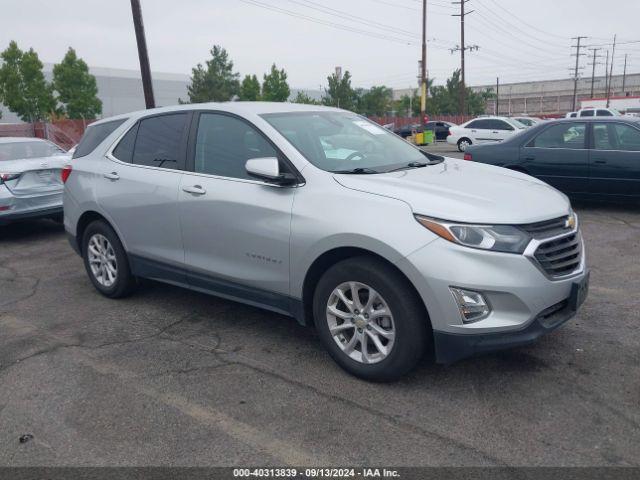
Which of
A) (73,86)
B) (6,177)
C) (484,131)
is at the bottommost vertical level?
(484,131)

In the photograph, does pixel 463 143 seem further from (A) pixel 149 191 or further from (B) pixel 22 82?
(B) pixel 22 82

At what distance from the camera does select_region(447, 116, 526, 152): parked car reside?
23.3m

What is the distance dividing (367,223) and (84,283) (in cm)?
383

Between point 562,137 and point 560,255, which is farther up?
point 562,137

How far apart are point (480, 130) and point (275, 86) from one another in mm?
37347

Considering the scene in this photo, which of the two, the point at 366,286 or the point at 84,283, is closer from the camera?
the point at 366,286

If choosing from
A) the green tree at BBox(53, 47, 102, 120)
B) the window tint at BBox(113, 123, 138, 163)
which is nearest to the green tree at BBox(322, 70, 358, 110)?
the green tree at BBox(53, 47, 102, 120)

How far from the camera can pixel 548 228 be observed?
132 inches

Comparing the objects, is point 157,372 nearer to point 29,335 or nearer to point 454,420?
point 29,335

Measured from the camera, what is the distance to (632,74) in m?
103

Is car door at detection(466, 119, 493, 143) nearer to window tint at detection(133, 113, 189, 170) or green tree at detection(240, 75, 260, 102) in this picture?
window tint at detection(133, 113, 189, 170)

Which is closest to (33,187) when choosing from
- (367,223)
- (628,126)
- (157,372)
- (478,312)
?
(157,372)

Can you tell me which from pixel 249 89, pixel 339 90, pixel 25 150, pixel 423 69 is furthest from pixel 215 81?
pixel 25 150

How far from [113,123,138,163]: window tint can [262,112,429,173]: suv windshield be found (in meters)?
1.52
